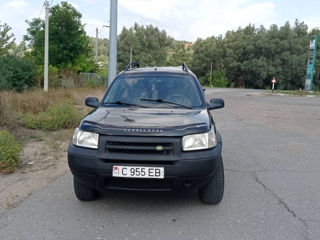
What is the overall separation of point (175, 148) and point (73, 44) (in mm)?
21932

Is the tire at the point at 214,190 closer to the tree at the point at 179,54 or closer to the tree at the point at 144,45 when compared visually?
the tree at the point at 144,45

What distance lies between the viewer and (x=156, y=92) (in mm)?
4547

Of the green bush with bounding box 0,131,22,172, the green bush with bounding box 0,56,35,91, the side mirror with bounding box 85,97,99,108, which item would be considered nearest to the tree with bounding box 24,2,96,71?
the green bush with bounding box 0,56,35,91

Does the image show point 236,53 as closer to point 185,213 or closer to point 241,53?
point 241,53

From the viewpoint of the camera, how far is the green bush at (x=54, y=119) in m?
8.51

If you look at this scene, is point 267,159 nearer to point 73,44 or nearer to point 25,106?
point 25,106

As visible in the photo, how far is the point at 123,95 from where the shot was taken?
4598 millimetres

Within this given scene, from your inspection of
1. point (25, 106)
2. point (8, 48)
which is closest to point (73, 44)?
point (8, 48)

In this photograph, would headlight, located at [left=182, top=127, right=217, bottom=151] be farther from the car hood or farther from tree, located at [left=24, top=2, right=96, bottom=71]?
tree, located at [left=24, top=2, right=96, bottom=71]

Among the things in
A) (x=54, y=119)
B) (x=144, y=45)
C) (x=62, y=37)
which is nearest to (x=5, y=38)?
(x=62, y=37)

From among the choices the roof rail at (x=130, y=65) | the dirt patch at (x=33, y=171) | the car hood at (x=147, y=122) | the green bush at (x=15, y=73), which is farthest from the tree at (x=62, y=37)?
the car hood at (x=147, y=122)

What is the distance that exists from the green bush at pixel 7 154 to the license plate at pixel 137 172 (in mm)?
2661

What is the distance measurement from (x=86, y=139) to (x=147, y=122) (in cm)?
71

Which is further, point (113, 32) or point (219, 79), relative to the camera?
point (219, 79)
